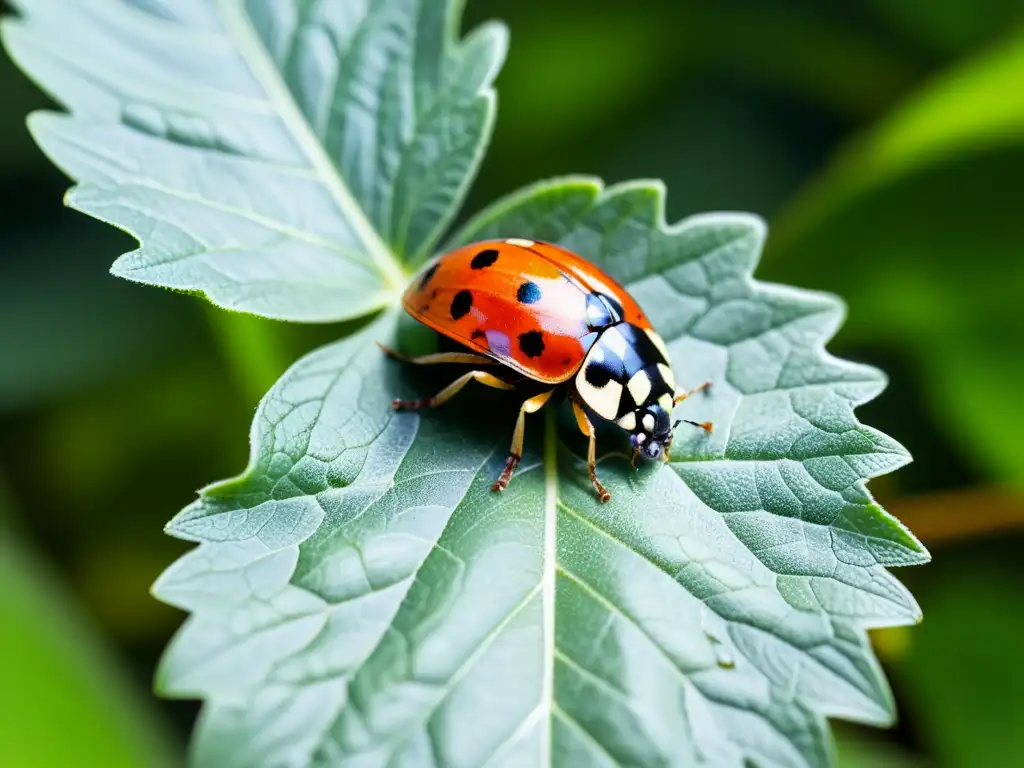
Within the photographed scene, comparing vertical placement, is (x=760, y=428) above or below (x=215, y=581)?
above

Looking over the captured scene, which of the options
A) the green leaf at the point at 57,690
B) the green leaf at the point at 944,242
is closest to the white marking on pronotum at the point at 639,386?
the green leaf at the point at 944,242

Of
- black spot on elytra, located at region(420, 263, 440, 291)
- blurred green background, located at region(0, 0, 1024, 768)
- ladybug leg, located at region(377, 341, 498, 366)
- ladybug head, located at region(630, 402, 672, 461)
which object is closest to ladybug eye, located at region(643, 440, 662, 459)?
ladybug head, located at region(630, 402, 672, 461)

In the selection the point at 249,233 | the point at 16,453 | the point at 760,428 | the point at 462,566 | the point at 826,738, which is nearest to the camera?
the point at 826,738

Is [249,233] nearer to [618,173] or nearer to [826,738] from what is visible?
[826,738]

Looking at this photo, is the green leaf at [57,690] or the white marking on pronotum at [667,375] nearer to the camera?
the white marking on pronotum at [667,375]

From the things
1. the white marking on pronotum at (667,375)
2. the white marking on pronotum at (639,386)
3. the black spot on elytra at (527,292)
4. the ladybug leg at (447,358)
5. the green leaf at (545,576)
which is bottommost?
the green leaf at (545,576)

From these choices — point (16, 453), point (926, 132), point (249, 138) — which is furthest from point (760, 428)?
point (16, 453)

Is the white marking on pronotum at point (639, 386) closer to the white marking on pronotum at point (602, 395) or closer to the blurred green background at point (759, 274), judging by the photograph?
the white marking on pronotum at point (602, 395)

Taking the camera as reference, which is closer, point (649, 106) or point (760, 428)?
point (760, 428)
